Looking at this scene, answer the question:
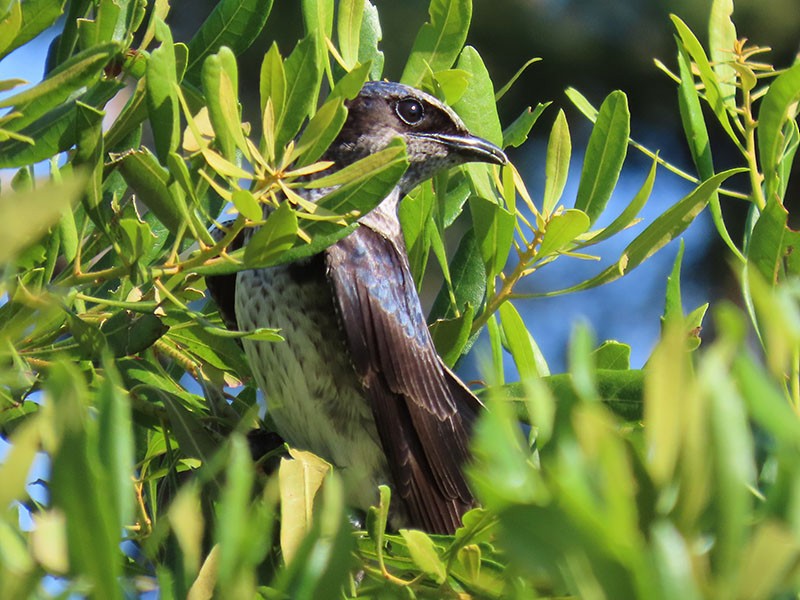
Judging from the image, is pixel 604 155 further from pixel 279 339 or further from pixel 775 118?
pixel 279 339

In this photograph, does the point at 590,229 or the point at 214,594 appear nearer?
the point at 214,594

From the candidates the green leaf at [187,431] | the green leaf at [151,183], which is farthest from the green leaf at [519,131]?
the green leaf at [151,183]

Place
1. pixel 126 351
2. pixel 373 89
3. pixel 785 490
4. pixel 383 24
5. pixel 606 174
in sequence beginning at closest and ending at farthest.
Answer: pixel 785 490 → pixel 126 351 → pixel 606 174 → pixel 373 89 → pixel 383 24

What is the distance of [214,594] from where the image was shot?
1083mm

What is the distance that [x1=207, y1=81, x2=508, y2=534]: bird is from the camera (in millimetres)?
2707

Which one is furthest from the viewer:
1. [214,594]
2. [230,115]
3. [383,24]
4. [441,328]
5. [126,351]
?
[383,24]

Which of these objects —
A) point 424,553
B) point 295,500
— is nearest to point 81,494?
point 424,553

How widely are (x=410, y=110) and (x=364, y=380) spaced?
0.88 metres

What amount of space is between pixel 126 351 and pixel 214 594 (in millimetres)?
753

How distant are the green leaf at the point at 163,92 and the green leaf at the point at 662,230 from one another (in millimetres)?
741

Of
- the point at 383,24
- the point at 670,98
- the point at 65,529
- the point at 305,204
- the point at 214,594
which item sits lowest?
the point at 670,98

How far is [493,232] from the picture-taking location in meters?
2.05

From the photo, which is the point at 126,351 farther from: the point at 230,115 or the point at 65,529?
the point at 65,529

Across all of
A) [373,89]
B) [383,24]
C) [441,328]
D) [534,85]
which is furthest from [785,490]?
[534,85]
